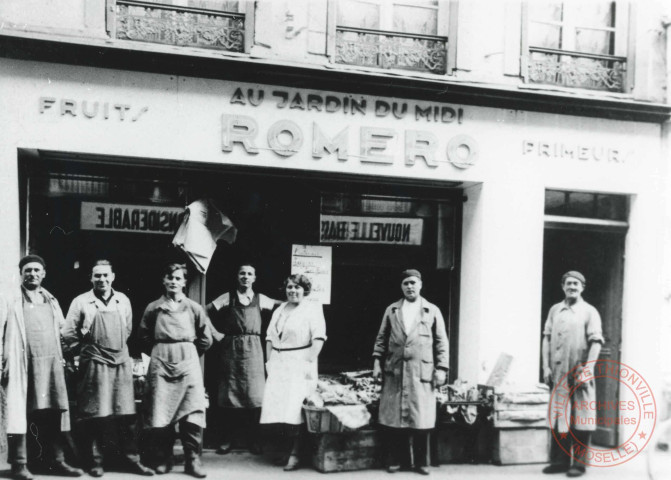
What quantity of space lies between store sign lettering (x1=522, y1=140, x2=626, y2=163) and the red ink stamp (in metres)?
2.51

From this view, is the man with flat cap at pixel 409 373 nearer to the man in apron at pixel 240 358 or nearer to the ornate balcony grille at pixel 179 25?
the man in apron at pixel 240 358

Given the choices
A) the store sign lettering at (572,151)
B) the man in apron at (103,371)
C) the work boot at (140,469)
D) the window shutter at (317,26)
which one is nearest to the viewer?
the man in apron at (103,371)

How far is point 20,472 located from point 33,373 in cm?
87

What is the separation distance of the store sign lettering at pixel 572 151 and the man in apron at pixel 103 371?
16.4 feet

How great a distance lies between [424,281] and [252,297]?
2.30 metres

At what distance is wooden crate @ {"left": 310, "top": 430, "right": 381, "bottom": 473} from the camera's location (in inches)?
287

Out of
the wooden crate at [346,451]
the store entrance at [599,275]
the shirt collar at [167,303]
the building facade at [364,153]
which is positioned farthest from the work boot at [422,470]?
the store entrance at [599,275]

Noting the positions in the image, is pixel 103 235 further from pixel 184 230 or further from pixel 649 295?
pixel 649 295

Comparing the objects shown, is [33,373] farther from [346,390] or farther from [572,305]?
[572,305]

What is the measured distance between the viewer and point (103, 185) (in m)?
7.97

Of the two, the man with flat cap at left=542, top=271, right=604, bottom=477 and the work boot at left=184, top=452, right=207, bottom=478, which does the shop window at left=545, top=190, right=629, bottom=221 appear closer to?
the man with flat cap at left=542, top=271, right=604, bottom=477

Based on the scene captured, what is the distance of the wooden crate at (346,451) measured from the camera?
23.9ft

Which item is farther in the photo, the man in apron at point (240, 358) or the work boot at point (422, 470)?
the man in apron at point (240, 358)

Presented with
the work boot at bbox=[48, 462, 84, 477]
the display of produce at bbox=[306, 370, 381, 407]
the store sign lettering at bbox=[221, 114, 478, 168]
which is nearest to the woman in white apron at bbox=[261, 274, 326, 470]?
the display of produce at bbox=[306, 370, 381, 407]
